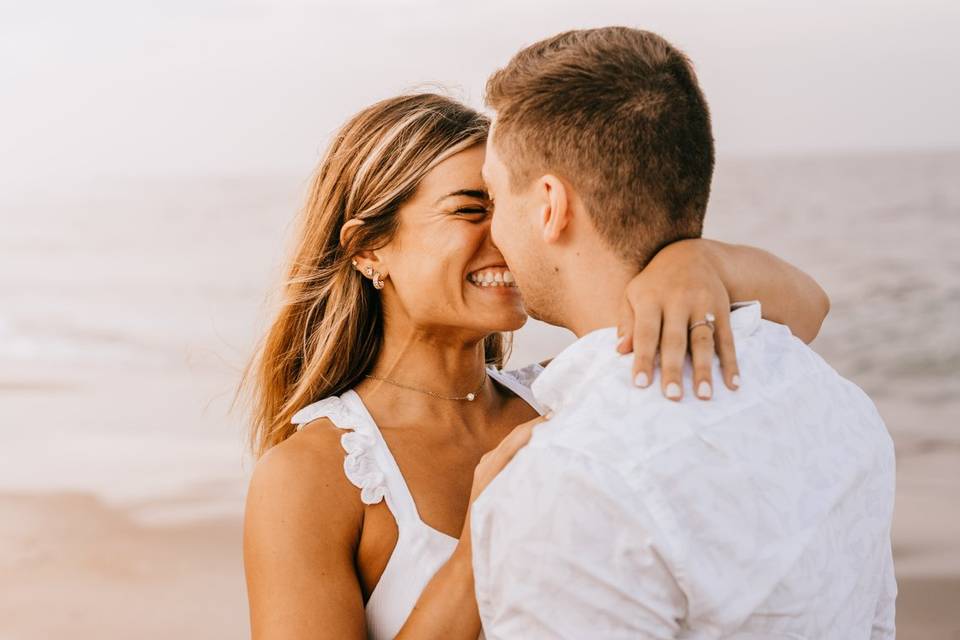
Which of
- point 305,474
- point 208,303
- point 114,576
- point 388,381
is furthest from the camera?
point 208,303

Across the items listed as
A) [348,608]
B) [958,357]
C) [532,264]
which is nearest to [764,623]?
[532,264]

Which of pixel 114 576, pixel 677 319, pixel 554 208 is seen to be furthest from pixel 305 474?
pixel 114 576

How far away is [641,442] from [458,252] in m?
1.12

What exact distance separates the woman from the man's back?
360mm

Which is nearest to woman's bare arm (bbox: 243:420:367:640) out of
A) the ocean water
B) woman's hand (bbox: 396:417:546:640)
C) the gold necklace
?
woman's hand (bbox: 396:417:546:640)

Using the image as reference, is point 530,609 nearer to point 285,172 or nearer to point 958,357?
point 958,357

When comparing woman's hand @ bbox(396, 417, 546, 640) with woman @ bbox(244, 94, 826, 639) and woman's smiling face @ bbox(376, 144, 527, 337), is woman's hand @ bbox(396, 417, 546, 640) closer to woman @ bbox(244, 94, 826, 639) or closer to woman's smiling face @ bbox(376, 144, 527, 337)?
woman @ bbox(244, 94, 826, 639)

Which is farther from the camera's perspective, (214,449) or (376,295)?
(214,449)

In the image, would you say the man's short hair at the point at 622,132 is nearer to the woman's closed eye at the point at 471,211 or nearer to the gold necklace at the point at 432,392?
the woman's closed eye at the point at 471,211

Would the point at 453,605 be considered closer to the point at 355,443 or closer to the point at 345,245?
the point at 355,443

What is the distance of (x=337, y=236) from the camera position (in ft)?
9.47

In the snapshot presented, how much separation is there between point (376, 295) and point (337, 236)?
0.18 m

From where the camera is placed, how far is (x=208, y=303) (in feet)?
40.9

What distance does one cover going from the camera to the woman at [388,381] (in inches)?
89.9
